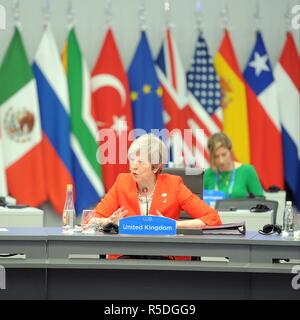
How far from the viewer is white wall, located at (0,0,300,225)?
833 cm

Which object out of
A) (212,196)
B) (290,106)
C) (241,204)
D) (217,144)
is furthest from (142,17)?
(241,204)

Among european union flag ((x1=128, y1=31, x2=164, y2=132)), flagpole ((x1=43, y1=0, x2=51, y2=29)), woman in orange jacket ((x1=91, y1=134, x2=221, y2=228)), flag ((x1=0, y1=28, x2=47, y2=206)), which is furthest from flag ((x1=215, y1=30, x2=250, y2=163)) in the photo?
woman in orange jacket ((x1=91, y1=134, x2=221, y2=228))

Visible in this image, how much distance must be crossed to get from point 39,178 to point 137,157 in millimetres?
3507

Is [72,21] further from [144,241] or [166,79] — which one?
[144,241]

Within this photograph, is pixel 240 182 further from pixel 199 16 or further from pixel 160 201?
pixel 160 201

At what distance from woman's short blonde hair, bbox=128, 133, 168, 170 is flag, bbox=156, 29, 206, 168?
337cm

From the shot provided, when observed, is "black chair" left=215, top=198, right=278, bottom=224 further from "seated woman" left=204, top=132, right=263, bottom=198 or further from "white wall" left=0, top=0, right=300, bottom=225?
"white wall" left=0, top=0, right=300, bottom=225

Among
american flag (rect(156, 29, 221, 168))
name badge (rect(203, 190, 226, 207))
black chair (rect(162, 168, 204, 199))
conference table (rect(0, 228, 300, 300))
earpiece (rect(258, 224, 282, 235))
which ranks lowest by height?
conference table (rect(0, 228, 300, 300))

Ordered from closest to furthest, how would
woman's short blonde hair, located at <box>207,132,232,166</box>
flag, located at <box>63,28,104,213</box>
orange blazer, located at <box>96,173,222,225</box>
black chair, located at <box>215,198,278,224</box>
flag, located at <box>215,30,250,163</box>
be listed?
orange blazer, located at <box>96,173,222,225</box> → black chair, located at <box>215,198,278,224</box> → woman's short blonde hair, located at <box>207,132,232,166</box> → flag, located at <box>63,28,104,213</box> → flag, located at <box>215,30,250,163</box>

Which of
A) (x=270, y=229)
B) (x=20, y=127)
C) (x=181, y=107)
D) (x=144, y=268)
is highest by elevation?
(x=181, y=107)

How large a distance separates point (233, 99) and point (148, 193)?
12.5 ft

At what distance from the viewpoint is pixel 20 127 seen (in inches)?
320

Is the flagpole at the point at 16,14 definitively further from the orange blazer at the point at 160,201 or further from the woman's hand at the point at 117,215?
the woman's hand at the point at 117,215

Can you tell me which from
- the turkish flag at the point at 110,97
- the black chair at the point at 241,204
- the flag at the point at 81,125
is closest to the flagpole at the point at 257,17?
the turkish flag at the point at 110,97
